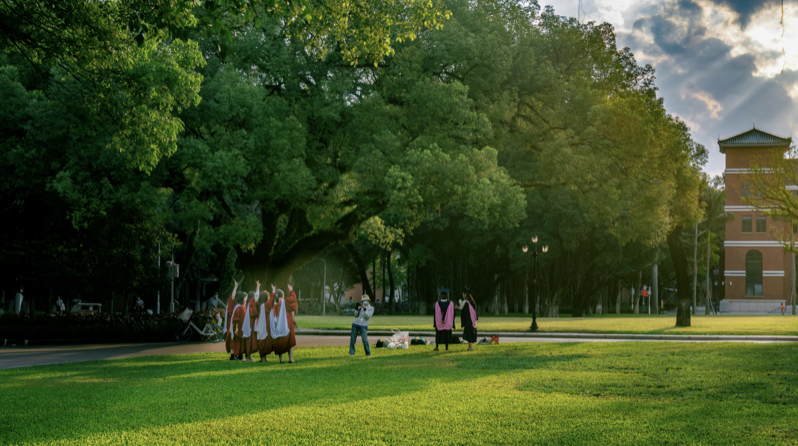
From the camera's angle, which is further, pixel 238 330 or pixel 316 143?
pixel 316 143

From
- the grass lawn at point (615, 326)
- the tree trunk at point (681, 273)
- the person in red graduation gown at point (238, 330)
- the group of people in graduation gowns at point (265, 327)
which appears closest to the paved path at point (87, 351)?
the person in red graduation gown at point (238, 330)

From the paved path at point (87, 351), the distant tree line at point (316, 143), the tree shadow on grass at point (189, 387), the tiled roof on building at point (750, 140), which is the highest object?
the tiled roof on building at point (750, 140)

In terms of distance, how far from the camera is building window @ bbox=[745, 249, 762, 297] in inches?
3093

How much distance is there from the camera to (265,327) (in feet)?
51.4

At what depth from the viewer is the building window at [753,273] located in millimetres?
78562

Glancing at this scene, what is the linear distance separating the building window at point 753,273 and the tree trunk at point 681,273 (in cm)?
5176

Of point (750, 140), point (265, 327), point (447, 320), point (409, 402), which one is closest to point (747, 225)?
point (750, 140)

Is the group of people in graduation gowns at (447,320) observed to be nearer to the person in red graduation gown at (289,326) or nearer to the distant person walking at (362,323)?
the distant person walking at (362,323)

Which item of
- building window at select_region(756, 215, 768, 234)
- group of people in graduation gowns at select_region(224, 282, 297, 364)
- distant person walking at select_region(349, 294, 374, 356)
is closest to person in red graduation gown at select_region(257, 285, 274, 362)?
group of people in graduation gowns at select_region(224, 282, 297, 364)

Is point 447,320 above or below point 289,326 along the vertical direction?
below

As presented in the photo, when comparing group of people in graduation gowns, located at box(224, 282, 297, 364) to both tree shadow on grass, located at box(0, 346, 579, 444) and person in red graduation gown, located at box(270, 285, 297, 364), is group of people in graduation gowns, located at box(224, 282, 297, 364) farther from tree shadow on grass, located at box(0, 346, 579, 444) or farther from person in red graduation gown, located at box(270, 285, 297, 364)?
tree shadow on grass, located at box(0, 346, 579, 444)

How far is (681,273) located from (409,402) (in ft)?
89.1

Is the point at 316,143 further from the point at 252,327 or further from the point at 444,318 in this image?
the point at 252,327

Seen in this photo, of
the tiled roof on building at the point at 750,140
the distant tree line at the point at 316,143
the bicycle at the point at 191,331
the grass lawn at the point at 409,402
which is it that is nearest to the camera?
the grass lawn at the point at 409,402
